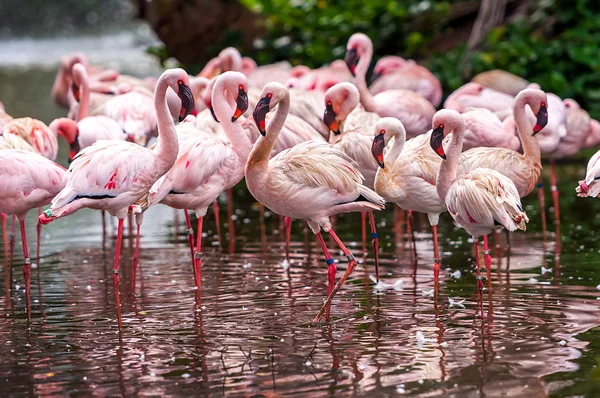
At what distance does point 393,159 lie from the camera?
262 inches

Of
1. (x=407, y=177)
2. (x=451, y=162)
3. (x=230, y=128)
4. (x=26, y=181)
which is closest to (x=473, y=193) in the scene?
(x=451, y=162)

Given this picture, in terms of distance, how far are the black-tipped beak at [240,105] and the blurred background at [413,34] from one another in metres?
6.79

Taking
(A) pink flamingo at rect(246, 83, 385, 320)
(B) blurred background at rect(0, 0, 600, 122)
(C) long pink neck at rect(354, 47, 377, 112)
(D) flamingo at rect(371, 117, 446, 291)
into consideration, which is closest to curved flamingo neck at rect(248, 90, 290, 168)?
(A) pink flamingo at rect(246, 83, 385, 320)

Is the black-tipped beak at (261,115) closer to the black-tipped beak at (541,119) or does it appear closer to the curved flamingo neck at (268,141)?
the curved flamingo neck at (268,141)

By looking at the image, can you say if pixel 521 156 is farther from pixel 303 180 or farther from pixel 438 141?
pixel 303 180

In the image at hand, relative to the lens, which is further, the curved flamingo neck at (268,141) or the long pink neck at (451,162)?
the long pink neck at (451,162)

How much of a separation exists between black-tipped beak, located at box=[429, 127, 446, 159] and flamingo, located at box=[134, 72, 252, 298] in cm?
126

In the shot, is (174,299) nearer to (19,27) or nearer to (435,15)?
(435,15)

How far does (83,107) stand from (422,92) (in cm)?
384

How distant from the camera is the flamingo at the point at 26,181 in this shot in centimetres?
609

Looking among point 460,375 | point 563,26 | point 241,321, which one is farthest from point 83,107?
point 563,26

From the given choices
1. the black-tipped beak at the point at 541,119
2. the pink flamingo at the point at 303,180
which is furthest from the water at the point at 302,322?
the black-tipped beak at the point at 541,119

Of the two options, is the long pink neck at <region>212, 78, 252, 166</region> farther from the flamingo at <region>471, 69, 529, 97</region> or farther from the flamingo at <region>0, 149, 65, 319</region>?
the flamingo at <region>471, 69, 529, 97</region>

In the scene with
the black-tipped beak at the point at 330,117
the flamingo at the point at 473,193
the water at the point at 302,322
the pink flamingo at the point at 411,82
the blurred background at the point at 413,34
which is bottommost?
the water at the point at 302,322
